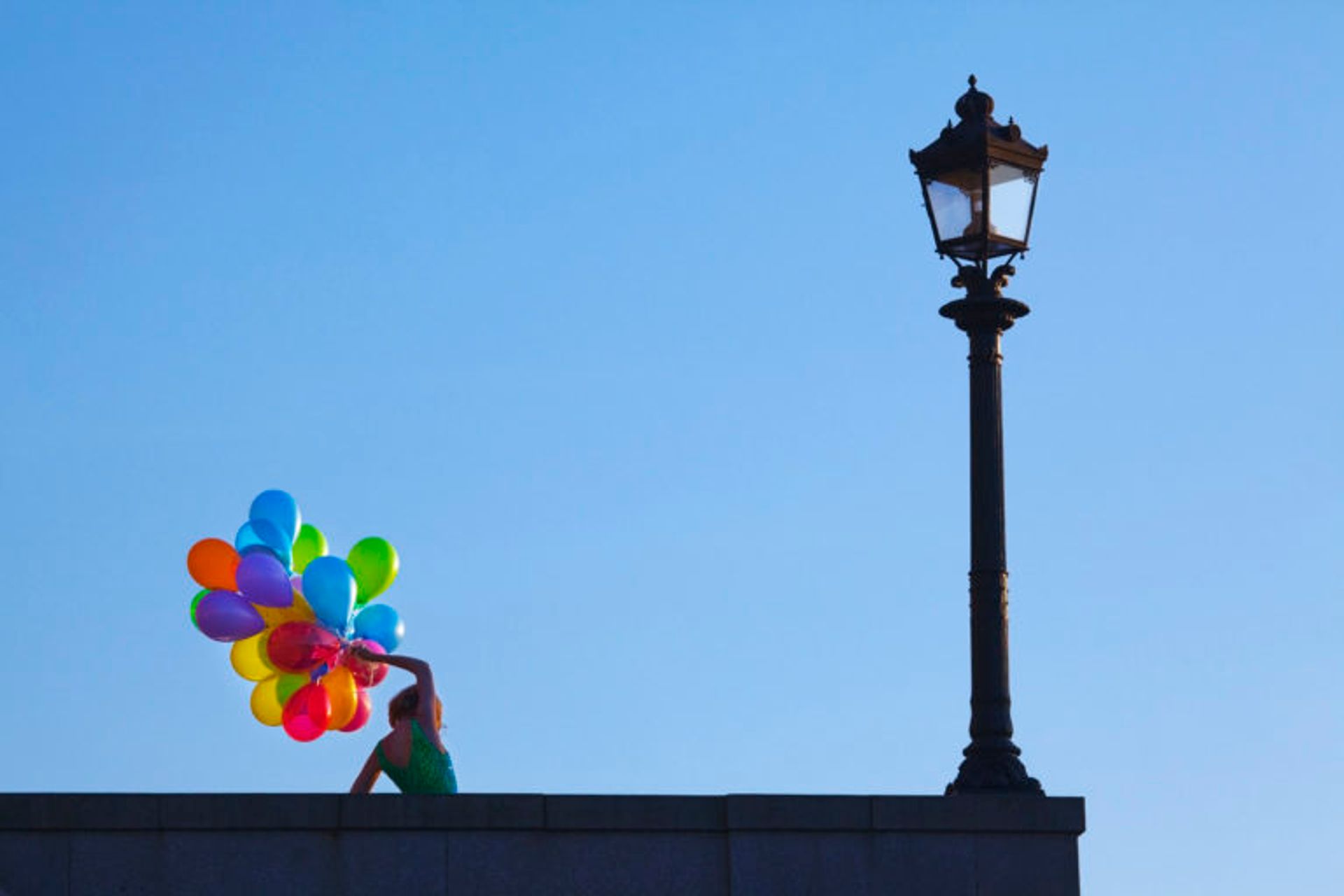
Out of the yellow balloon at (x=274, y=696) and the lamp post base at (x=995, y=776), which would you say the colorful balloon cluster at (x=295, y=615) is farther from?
the lamp post base at (x=995, y=776)

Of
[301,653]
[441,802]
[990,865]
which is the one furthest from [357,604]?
[990,865]

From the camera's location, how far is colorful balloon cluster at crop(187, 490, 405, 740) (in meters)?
12.3

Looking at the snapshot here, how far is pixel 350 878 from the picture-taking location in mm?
10719

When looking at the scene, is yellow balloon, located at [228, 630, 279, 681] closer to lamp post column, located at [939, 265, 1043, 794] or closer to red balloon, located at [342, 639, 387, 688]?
red balloon, located at [342, 639, 387, 688]

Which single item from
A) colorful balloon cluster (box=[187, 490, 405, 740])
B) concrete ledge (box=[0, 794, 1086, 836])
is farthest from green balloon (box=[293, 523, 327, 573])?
concrete ledge (box=[0, 794, 1086, 836])

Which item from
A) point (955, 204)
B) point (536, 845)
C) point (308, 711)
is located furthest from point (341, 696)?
point (955, 204)

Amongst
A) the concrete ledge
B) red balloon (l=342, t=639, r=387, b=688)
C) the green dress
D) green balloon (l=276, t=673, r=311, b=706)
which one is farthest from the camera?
green balloon (l=276, t=673, r=311, b=706)

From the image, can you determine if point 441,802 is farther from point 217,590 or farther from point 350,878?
point 217,590

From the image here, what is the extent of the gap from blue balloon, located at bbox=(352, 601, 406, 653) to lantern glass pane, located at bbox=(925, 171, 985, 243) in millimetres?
3556

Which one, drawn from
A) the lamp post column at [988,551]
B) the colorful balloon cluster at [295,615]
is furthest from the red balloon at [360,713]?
the lamp post column at [988,551]

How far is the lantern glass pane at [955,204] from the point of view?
1218 centimetres

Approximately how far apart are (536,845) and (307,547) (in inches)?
105

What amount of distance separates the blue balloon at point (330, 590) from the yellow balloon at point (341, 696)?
1.26ft

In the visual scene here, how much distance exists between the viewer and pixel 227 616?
12305 millimetres
